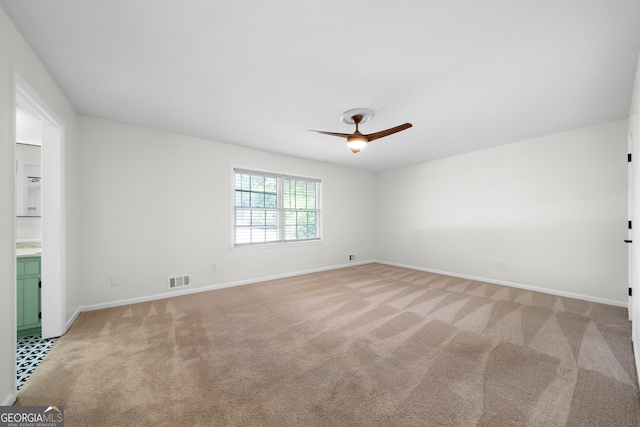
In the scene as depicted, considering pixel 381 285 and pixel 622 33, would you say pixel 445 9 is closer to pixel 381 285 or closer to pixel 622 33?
pixel 622 33

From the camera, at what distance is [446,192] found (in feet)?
17.2

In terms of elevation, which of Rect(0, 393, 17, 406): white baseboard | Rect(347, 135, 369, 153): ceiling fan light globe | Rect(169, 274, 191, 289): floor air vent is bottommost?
Rect(0, 393, 17, 406): white baseboard

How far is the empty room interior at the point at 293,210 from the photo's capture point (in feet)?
5.28

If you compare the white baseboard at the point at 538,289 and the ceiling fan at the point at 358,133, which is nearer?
the ceiling fan at the point at 358,133

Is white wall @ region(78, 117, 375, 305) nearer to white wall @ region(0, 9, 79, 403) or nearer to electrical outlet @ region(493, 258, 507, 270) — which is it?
white wall @ region(0, 9, 79, 403)

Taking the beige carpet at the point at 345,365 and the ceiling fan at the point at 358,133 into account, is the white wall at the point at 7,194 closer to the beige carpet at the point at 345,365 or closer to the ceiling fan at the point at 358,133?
the beige carpet at the point at 345,365

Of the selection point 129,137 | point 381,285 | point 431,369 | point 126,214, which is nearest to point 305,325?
point 431,369

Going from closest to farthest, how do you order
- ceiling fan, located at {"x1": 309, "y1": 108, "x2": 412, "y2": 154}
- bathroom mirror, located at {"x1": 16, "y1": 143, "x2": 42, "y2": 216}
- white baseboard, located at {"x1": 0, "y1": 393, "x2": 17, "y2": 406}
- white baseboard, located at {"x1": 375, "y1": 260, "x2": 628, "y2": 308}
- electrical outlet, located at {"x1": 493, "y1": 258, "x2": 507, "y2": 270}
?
1. white baseboard, located at {"x1": 0, "y1": 393, "x2": 17, "y2": 406}
2. ceiling fan, located at {"x1": 309, "y1": 108, "x2": 412, "y2": 154}
3. bathroom mirror, located at {"x1": 16, "y1": 143, "x2": 42, "y2": 216}
4. white baseboard, located at {"x1": 375, "y1": 260, "x2": 628, "y2": 308}
5. electrical outlet, located at {"x1": 493, "y1": 258, "x2": 507, "y2": 270}

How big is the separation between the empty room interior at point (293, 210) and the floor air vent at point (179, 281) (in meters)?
0.02

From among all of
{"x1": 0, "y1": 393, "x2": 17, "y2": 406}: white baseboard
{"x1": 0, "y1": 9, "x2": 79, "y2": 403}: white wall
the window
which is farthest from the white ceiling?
→ {"x1": 0, "y1": 393, "x2": 17, "y2": 406}: white baseboard

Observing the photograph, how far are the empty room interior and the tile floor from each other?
6cm

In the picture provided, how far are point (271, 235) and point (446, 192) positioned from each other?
3.94 meters

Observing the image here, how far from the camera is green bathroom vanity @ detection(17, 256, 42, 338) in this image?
97.5 inches

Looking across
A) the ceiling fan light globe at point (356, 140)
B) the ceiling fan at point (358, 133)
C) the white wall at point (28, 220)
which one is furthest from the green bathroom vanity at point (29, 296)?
the ceiling fan light globe at point (356, 140)
